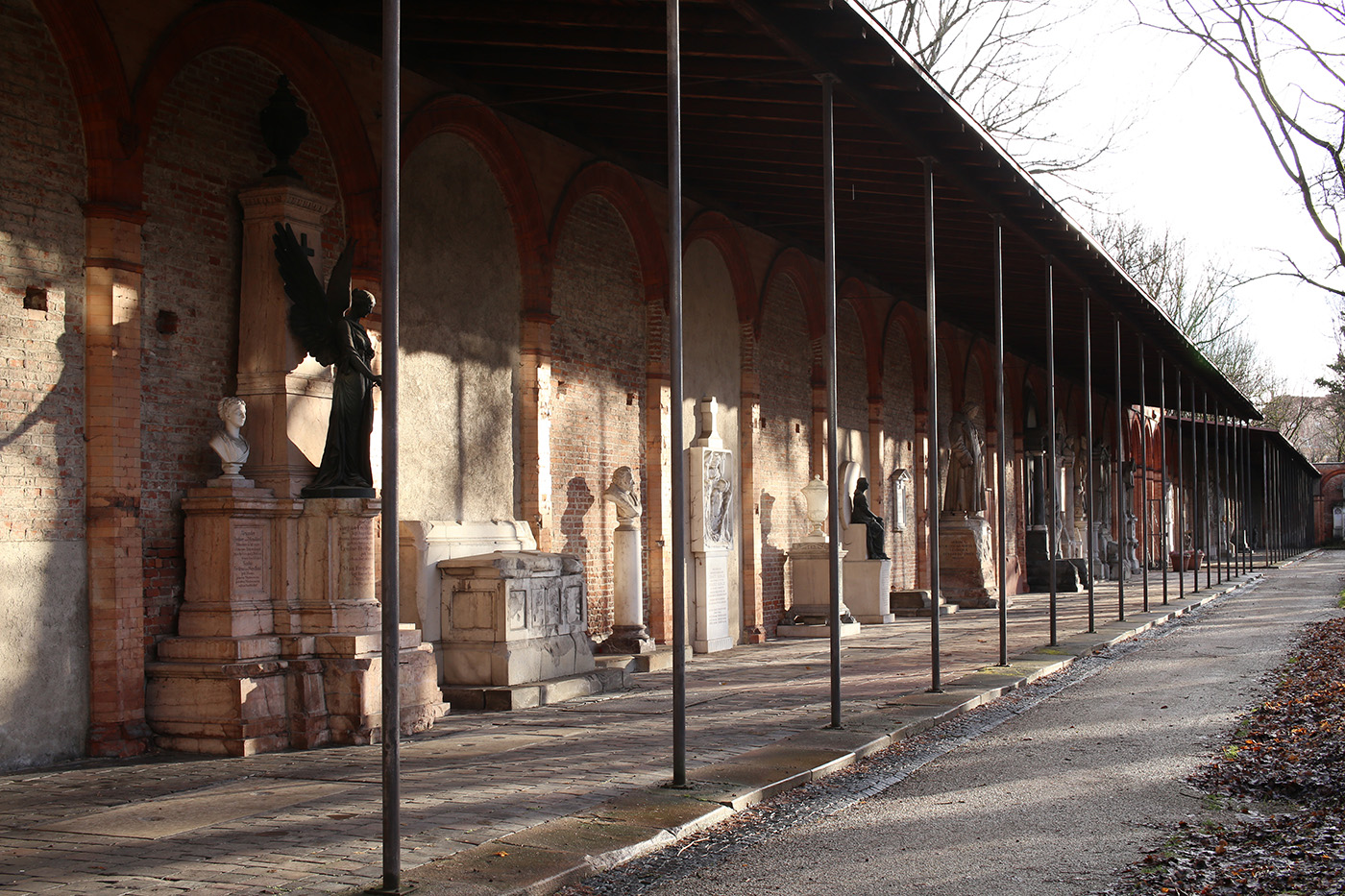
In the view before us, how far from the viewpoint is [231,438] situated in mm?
8680

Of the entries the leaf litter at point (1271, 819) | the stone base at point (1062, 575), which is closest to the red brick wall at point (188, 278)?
the leaf litter at point (1271, 819)

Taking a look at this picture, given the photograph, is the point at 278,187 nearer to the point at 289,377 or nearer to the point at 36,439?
the point at 289,377

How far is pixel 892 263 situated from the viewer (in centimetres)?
1988

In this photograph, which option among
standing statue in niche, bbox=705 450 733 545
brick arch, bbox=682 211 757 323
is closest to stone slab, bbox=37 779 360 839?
standing statue in niche, bbox=705 450 733 545

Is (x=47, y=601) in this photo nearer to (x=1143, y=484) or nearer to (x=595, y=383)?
(x=595, y=383)

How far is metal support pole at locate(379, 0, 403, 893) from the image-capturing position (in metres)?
4.62

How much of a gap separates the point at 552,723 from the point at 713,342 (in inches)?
317

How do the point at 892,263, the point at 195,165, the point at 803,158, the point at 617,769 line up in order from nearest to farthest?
the point at 617,769 → the point at 195,165 → the point at 803,158 → the point at 892,263

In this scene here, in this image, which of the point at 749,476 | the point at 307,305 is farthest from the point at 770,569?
the point at 307,305

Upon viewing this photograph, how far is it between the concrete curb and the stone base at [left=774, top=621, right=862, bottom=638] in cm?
675

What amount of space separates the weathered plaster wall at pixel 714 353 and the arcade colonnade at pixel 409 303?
0.05 metres

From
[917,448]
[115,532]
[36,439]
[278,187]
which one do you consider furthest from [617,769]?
[917,448]

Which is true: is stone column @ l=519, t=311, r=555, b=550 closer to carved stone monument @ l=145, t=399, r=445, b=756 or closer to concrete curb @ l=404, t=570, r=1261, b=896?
carved stone monument @ l=145, t=399, r=445, b=756

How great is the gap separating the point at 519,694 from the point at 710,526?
524 centimetres
